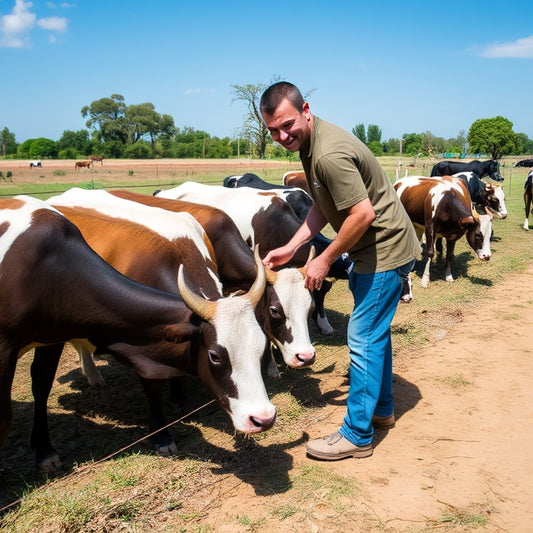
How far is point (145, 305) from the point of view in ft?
11.5

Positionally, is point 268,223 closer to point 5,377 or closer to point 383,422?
point 383,422

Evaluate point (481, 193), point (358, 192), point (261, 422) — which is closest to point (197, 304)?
point (261, 422)

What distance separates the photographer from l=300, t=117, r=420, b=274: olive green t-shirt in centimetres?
326

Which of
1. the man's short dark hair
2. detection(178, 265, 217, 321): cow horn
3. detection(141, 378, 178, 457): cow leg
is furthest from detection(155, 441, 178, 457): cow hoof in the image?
the man's short dark hair

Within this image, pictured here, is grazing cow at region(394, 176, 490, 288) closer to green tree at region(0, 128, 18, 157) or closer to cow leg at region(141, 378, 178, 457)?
cow leg at region(141, 378, 178, 457)

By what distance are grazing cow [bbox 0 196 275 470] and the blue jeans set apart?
83 centimetres

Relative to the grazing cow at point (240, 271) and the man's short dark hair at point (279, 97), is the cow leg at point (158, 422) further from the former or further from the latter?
the man's short dark hair at point (279, 97)

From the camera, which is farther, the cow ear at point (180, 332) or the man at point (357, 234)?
the cow ear at point (180, 332)

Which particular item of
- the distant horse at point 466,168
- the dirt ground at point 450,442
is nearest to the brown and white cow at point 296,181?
the distant horse at point 466,168

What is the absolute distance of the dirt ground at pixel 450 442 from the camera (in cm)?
330

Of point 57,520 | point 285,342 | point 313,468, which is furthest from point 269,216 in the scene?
point 57,520

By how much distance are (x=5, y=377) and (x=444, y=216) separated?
8.47 meters

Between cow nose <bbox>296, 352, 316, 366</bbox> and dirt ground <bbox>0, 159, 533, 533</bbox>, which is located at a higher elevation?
cow nose <bbox>296, 352, 316, 366</bbox>

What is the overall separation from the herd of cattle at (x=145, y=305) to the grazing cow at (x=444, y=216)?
18.0 ft
